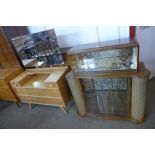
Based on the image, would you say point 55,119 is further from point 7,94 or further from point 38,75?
point 7,94

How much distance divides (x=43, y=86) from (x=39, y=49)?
0.55 metres

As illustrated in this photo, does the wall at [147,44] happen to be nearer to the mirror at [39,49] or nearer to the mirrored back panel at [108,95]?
the mirrored back panel at [108,95]

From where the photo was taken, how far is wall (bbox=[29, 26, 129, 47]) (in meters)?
1.60

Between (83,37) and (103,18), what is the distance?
2.20ft

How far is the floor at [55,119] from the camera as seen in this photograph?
1.76 meters

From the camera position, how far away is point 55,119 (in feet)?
6.77

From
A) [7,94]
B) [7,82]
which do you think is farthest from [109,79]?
[7,94]

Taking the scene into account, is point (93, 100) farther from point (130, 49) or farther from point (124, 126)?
point (130, 49)

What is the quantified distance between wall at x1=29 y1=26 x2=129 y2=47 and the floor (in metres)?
1.05

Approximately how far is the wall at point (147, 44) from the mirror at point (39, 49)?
1156 millimetres

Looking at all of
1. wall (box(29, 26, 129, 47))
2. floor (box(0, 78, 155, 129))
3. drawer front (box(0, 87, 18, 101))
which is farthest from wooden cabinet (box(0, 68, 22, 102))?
wall (box(29, 26, 129, 47))

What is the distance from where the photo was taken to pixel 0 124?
2.19m

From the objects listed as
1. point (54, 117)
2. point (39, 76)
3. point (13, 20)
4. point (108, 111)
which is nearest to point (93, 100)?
point (108, 111)

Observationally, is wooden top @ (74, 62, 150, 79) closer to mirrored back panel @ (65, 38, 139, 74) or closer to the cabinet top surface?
mirrored back panel @ (65, 38, 139, 74)
